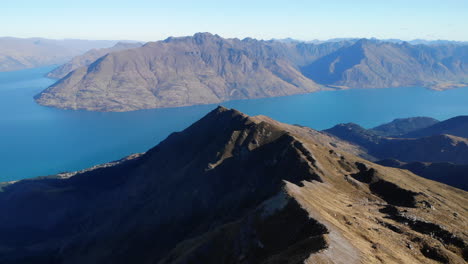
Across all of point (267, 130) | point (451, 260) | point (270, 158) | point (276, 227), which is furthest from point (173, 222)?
point (451, 260)

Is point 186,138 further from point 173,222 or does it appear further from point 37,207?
point 37,207

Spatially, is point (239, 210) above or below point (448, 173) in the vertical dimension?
above

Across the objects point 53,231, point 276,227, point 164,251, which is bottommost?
point 53,231

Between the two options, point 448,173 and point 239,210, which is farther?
point 448,173

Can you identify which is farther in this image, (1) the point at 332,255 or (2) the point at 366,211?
(2) the point at 366,211

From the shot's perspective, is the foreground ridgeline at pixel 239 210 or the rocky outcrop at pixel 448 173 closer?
the foreground ridgeline at pixel 239 210

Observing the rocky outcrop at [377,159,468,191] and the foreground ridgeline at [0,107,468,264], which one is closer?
the foreground ridgeline at [0,107,468,264]

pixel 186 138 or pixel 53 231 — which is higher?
pixel 186 138

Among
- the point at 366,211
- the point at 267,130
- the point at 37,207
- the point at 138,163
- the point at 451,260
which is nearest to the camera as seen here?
the point at 451,260
